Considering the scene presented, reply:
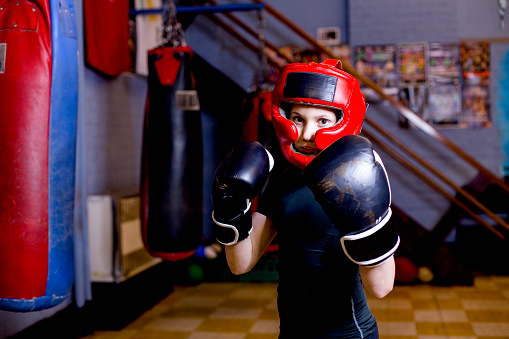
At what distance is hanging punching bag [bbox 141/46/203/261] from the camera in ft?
8.90

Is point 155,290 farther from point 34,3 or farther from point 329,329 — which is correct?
point 329,329

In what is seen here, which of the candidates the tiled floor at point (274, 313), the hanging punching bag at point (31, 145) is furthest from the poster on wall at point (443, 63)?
the hanging punching bag at point (31, 145)

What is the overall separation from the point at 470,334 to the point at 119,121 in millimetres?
2883

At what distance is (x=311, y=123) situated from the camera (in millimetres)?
1183

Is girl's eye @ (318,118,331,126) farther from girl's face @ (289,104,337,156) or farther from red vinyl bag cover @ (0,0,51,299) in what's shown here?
red vinyl bag cover @ (0,0,51,299)

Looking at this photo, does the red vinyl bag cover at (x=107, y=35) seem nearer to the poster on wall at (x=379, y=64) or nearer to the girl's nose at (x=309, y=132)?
the poster on wall at (x=379, y=64)

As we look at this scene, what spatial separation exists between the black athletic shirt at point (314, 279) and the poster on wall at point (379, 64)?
3790 mm

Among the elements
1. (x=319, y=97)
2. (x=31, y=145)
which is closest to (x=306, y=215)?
(x=319, y=97)

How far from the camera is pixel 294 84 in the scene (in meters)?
1.16

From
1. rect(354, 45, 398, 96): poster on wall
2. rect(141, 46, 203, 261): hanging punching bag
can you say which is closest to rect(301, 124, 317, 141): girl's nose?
rect(141, 46, 203, 261): hanging punching bag

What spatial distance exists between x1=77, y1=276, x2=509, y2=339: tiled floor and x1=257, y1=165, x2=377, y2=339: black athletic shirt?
1822 millimetres

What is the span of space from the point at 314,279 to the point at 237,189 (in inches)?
11.6

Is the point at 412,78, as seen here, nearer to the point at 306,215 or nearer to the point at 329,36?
the point at 329,36

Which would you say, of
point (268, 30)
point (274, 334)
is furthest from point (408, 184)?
point (274, 334)
